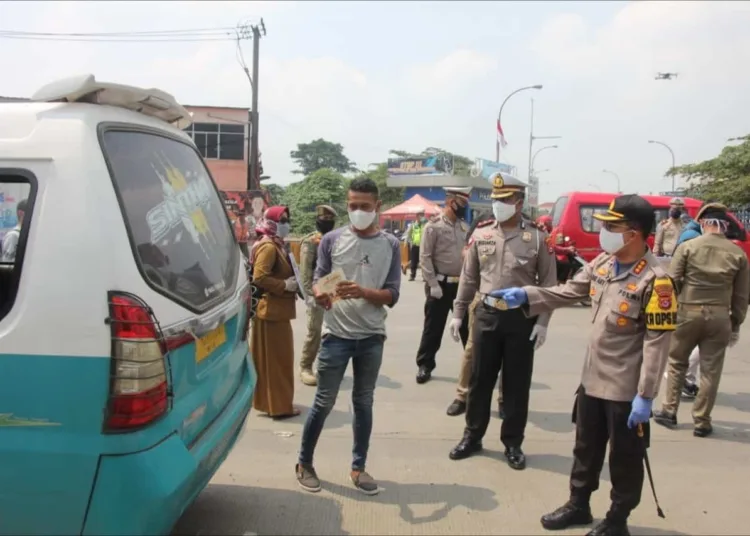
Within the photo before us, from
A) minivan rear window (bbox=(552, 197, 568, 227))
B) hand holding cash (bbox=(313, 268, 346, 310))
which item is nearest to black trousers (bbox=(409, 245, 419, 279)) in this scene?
minivan rear window (bbox=(552, 197, 568, 227))

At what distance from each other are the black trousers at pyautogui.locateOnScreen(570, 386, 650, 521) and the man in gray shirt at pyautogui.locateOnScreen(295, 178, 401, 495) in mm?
1150

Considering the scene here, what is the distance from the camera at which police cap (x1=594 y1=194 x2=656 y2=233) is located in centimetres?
310

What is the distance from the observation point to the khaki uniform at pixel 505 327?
4.13 metres

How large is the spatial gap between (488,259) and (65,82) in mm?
2861

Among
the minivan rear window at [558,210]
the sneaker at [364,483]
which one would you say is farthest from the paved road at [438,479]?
the minivan rear window at [558,210]

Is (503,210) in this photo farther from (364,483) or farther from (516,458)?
(364,483)

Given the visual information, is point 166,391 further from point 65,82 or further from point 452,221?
point 452,221

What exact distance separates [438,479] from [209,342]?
194 centimetres

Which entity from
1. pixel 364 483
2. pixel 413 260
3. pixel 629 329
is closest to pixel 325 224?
pixel 364 483

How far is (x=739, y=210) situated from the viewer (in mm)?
19922

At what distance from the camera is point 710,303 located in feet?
15.8

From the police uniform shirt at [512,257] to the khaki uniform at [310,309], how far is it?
140 centimetres

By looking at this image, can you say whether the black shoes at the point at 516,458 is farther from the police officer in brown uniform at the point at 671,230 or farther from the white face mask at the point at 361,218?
the police officer in brown uniform at the point at 671,230

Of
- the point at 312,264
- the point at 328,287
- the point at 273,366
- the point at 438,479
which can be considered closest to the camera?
the point at 328,287
